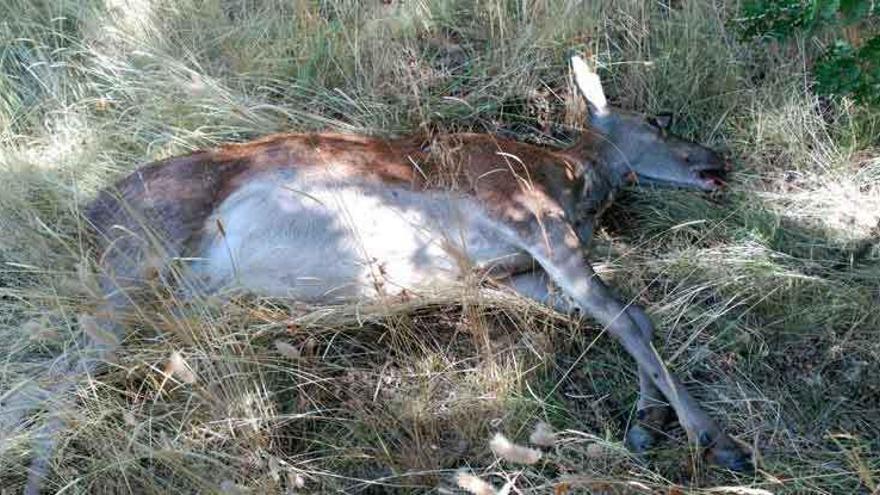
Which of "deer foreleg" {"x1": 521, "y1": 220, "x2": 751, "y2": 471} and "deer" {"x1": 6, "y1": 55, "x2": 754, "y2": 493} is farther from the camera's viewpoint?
"deer" {"x1": 6, "y1": 55, "x2": 754, "y2": 493}

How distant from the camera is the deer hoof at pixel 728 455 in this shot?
3.74m

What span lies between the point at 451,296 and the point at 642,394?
3.00 ft

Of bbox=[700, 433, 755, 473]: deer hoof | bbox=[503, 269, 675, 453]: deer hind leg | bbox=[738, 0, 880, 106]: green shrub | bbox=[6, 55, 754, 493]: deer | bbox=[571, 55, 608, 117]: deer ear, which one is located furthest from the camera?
bbox=[571, 55, 608, 117]: deer ear

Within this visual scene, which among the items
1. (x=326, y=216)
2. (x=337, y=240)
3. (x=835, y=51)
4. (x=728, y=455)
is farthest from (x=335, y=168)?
(x=835, y=51)

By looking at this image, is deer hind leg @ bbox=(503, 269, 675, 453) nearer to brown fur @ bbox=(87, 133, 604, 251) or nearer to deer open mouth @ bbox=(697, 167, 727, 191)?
brown fur @ bbox=(87, 133, 604, 251)

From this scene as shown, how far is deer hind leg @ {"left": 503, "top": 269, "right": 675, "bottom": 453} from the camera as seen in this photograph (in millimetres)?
3926

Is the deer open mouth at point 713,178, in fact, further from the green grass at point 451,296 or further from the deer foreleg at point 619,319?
the deer foreleg at point 619,319

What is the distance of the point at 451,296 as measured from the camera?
4.52 metres

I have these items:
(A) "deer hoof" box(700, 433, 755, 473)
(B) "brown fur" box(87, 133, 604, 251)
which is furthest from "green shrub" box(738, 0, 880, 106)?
(A) "deer hoof" box(700, 433, 755, 473)

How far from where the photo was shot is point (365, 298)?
4586 mm

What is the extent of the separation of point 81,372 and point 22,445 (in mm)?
340

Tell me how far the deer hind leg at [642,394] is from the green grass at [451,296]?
0.09 meters

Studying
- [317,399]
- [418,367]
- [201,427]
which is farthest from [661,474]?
[201,427]

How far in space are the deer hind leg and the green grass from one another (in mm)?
95
